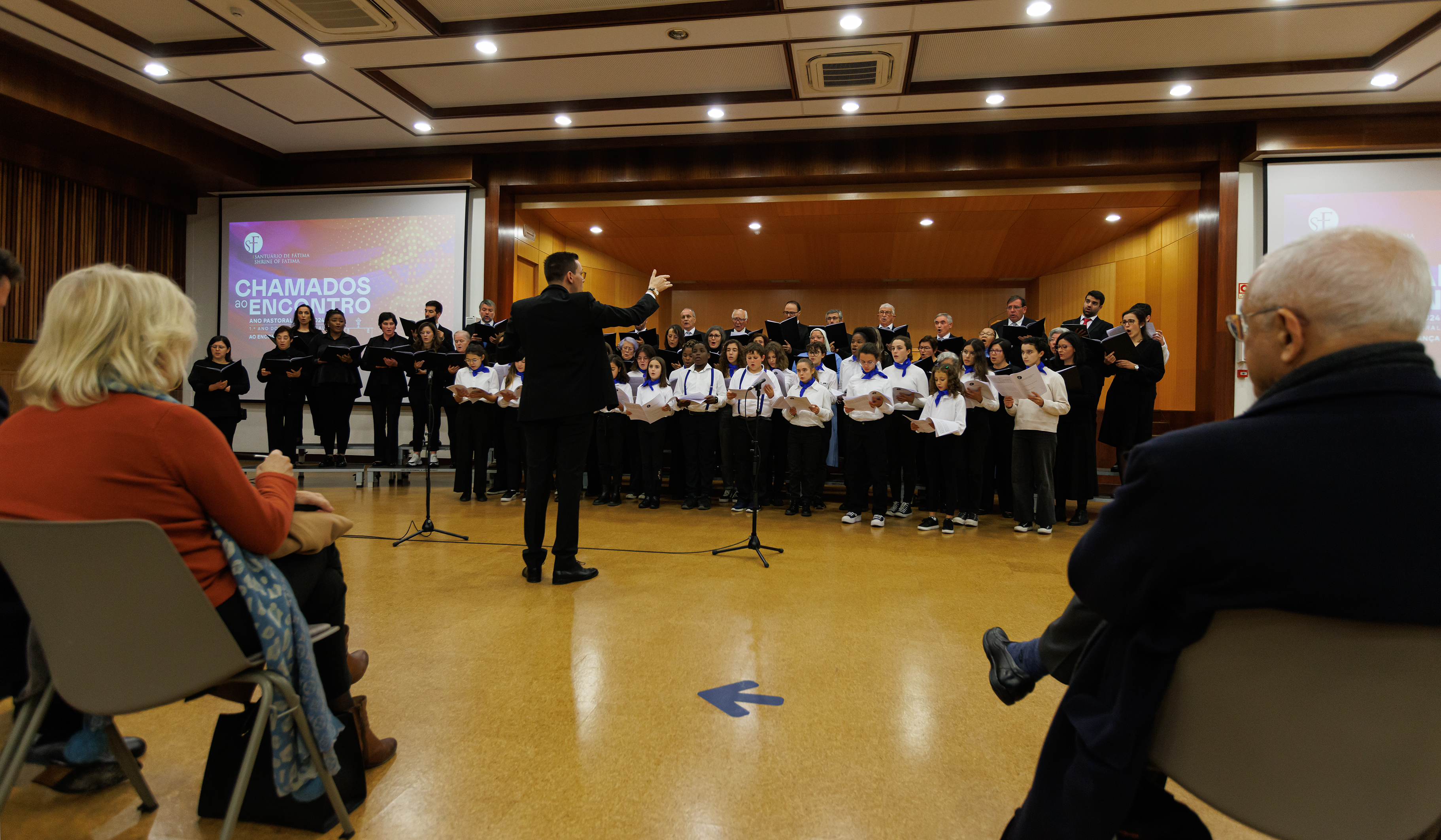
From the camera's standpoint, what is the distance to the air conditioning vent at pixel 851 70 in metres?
5.85

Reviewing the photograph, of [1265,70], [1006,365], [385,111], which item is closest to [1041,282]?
[1265,70]

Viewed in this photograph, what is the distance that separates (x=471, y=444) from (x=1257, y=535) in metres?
6.28

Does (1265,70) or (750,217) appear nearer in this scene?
(1265,70)

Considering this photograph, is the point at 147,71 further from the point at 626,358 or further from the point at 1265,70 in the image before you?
the point at 1265,70

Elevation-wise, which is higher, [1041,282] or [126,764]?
[1041,282]

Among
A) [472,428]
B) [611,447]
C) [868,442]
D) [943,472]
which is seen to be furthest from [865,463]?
[472,428]

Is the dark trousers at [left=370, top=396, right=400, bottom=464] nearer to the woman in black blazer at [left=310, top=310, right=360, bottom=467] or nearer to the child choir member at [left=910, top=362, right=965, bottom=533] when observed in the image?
the woman in black blazer at [left=310, top=310, right=360, bottom=467]

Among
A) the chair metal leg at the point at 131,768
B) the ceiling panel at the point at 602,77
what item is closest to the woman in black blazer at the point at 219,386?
the ceiling panel at the point at 602,77

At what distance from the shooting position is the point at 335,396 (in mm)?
7688

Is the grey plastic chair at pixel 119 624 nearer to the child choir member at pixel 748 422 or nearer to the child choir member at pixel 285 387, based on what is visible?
the child choir member at pixel 748 422

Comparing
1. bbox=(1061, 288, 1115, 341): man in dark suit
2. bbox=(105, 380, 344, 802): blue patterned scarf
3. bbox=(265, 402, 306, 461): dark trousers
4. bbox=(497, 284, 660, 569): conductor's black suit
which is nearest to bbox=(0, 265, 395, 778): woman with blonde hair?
bbox=(105, 380, 344, 802): blue patterned scarf

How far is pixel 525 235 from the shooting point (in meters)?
8.74

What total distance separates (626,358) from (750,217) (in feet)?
10.5

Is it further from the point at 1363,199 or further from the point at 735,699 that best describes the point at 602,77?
the point at 1363,199
